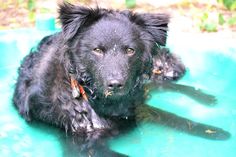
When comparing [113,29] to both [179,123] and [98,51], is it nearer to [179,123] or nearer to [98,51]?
[98,51]

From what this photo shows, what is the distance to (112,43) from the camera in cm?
402

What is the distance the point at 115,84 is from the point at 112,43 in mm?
430

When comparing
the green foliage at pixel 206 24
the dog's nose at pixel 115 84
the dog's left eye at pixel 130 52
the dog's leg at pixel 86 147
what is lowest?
the dog's leg at pixel 86 147

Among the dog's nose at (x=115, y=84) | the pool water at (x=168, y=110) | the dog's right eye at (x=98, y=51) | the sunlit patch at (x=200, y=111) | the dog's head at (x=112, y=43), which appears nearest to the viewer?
the dog's nose at (x=115, y=84)

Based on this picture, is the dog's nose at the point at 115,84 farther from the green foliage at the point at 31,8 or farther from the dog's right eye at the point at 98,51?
the green foliage at the point at 31,8

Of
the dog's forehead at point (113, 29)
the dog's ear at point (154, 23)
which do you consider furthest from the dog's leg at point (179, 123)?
the dog's forehead at point (113, 29)

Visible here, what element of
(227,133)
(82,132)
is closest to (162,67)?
(227,133)

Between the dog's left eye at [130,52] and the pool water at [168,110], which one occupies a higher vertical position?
the dog's left eye at [130,52]

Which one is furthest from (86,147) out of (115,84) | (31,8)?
(31,8)

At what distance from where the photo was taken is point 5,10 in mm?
7953

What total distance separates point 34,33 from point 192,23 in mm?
2541

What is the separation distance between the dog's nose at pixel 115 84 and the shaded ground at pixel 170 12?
3.61 m

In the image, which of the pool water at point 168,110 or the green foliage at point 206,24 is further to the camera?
the green foliage at point 206,24

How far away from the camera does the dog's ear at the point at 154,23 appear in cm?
433
